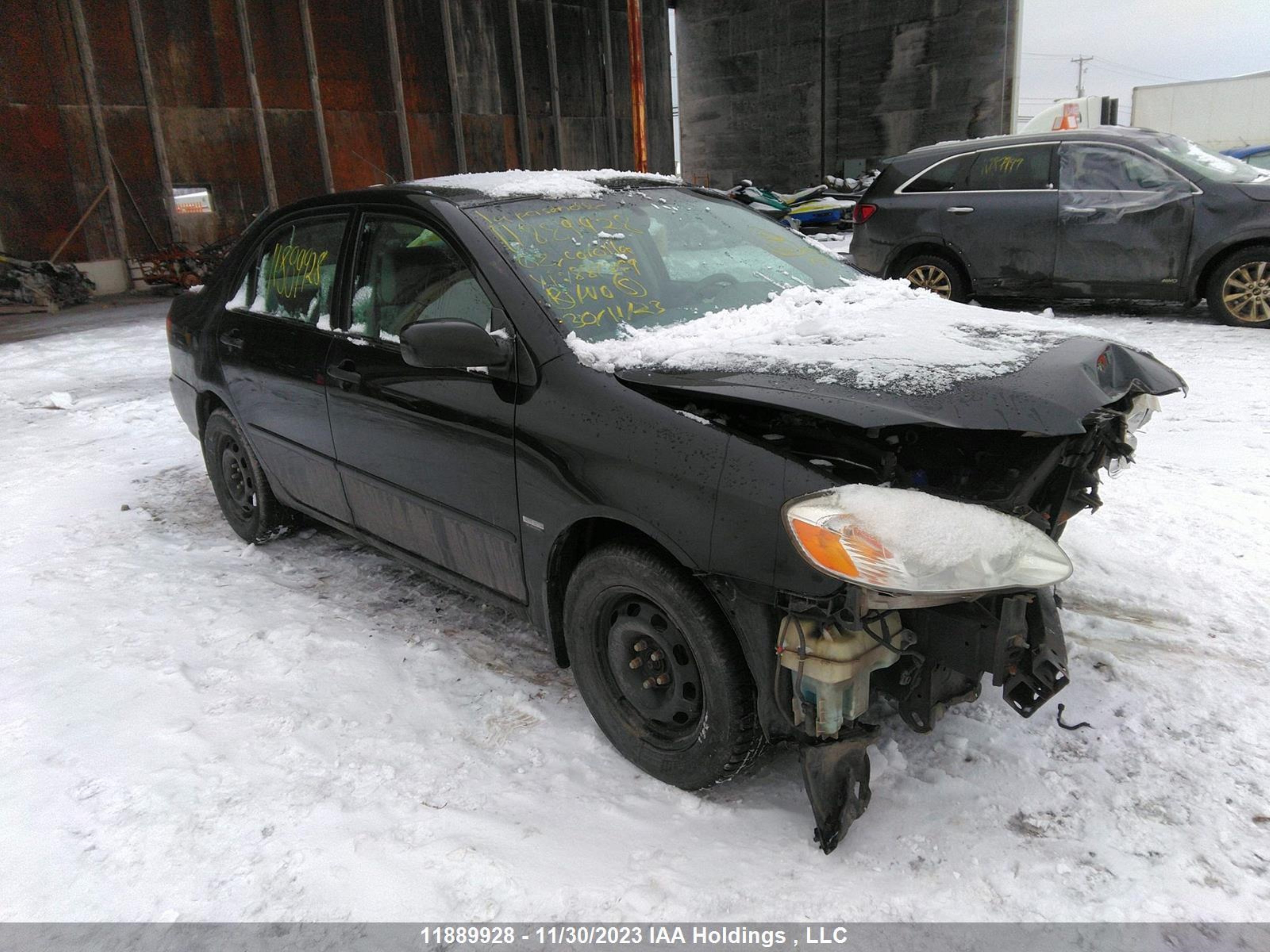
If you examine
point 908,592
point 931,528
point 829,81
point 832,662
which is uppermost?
point 829,81

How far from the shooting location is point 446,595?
12.9 ft

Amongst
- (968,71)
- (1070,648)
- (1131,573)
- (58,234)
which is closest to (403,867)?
(1070,648)

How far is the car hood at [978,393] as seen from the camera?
2066mm

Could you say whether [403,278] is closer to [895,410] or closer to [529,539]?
[529,539]

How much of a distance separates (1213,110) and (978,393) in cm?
3416

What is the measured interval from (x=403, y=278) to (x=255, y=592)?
1.73 metres

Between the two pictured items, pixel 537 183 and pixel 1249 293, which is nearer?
pixel 537 183

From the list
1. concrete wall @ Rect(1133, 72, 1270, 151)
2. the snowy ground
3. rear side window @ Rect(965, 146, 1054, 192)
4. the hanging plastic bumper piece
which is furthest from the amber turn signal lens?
concrete wall @ Rect(1133, 72, 1270, 151)

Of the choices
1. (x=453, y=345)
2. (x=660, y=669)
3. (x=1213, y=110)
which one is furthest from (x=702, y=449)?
(x=1213, y=110)

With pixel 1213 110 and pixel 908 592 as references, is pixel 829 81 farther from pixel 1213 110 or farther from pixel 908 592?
pixel 908 592

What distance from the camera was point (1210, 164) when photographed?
7.72 metres

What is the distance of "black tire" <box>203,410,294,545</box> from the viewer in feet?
14.5

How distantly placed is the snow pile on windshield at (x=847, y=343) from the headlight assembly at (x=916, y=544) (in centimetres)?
32

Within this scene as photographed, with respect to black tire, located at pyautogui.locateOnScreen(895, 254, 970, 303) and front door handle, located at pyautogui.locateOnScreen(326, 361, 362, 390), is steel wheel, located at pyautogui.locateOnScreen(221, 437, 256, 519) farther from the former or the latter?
black tire, located at pyautogui.locateOnScreen(895, 254, 970, 303)
